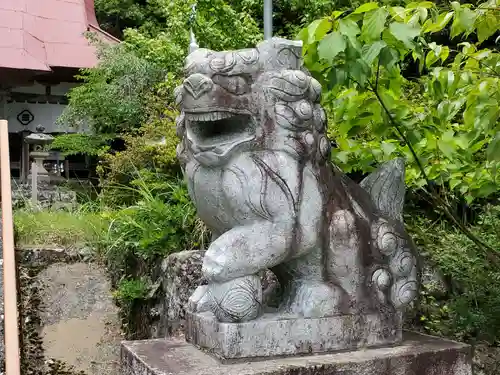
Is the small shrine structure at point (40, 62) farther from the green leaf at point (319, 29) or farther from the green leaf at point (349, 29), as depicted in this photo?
the green leaf at point (349, 29)

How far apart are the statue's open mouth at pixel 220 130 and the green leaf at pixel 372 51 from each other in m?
0.50

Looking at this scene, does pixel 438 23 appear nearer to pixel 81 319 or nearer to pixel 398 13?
pixel 398 13

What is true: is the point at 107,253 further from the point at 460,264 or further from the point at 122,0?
the point at 122,0

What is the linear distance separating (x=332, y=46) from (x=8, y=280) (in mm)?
2497

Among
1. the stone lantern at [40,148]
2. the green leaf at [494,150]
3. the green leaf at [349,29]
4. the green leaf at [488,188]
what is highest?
the stone lantern at [40,148]

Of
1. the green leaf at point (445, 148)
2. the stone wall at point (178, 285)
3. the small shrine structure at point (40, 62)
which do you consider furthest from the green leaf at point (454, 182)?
the small shrine structure at point (40, 62)

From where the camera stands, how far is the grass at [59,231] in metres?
6.59

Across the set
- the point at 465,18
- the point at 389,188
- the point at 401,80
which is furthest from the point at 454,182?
the point at 465,18

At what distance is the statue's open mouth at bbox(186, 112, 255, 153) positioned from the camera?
2.19 m

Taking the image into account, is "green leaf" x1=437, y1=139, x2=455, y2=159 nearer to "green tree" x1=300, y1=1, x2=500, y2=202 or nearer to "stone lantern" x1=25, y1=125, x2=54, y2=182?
"green tree" x1=300, y1=1, x2=500, y2=202

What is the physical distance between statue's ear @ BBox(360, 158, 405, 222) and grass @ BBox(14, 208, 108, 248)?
4.51 m

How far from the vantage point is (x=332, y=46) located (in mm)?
2160

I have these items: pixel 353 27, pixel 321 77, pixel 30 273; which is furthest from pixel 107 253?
pixel 353 27

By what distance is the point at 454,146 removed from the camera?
2828mm
